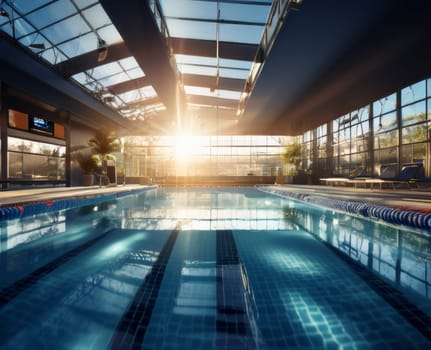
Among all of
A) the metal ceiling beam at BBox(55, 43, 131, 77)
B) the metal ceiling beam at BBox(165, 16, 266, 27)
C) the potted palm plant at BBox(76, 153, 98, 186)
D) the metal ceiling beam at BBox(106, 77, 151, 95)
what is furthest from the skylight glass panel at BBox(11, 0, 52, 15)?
the potted palm plant at BBox(76, 153, 98, 186)

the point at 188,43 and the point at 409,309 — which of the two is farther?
the point at 188,43

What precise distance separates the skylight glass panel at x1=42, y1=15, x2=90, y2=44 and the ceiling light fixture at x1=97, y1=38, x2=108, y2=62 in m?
0.34

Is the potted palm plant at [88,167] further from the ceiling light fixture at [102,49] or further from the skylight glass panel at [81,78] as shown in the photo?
the ceiling light fixture at [102,49]

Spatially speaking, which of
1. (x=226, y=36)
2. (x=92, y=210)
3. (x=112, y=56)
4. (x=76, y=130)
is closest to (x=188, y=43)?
(x=226, y=36)

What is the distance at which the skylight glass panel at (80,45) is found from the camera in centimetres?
546

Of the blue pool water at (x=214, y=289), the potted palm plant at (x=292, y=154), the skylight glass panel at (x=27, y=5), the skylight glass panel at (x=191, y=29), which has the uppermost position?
the skylight glass panel at (x=191, y=29)

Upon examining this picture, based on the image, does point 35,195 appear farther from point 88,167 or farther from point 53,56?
point 88,167

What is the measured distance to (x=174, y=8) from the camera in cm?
467

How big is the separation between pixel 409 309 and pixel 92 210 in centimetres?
454

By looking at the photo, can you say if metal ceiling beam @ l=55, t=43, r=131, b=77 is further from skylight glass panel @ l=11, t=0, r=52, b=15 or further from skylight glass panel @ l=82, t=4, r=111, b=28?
skylight glass panel @ l=11, t=0, r=52, b=15

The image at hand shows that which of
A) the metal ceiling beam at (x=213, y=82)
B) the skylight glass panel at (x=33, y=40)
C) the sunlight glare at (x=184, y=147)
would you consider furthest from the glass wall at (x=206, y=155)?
the skylight glass panel at (x=33, y=40)

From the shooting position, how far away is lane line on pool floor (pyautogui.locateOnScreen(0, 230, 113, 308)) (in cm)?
130

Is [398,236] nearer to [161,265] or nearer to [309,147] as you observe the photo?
[161,265]

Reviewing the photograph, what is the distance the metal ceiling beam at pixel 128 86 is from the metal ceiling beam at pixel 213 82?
146 centimetres
